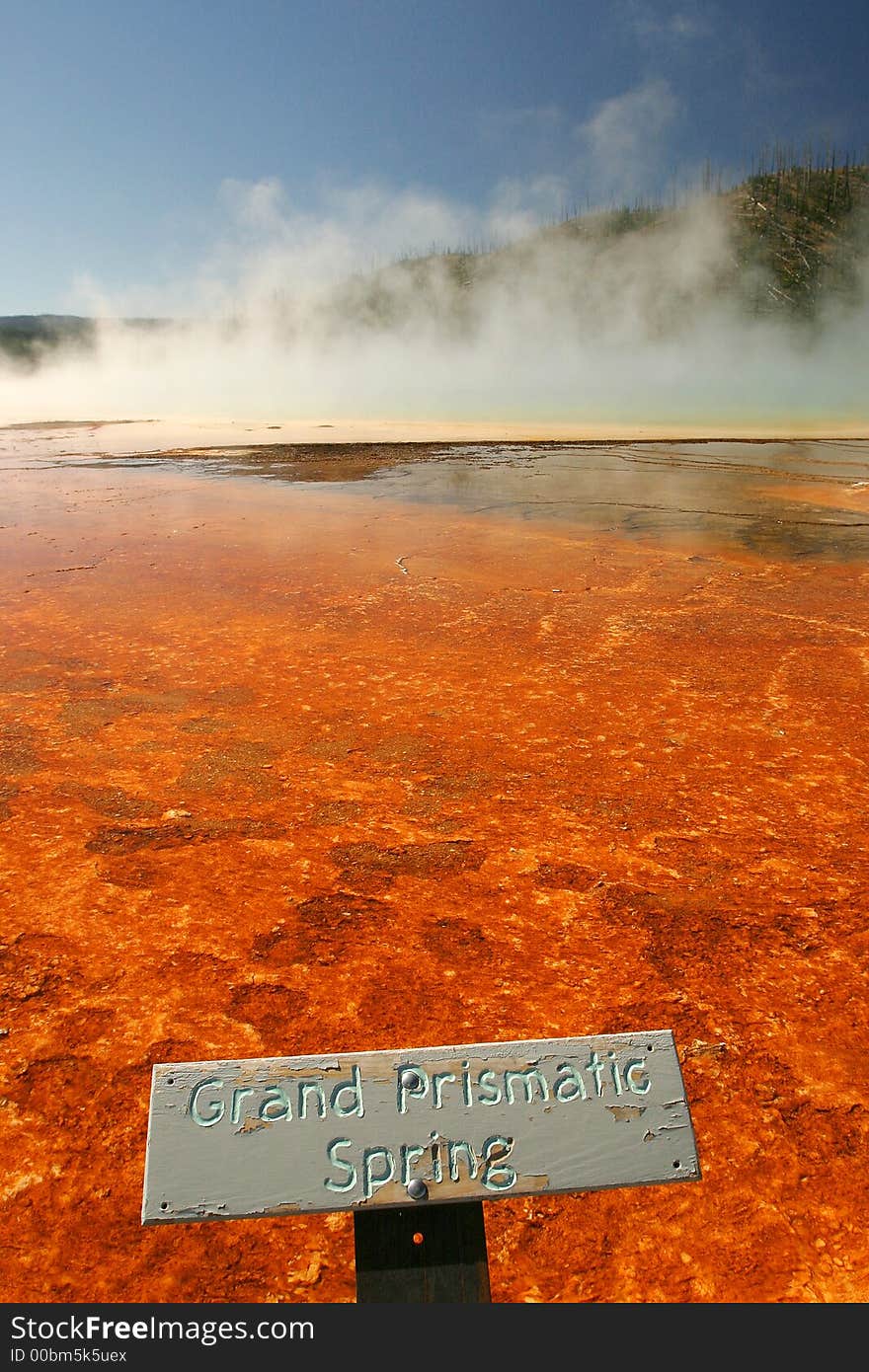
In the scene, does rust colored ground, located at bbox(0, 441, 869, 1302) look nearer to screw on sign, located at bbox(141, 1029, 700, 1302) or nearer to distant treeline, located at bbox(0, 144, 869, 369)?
screw on sign, located at bbox(141, 1029, 700, 1302)

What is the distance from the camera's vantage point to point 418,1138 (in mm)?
980

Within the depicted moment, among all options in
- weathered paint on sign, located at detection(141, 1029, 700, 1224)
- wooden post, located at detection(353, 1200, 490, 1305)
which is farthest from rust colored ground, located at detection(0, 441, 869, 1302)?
weathered paint on sign, located at detection(141, 1029, 700, 1224)

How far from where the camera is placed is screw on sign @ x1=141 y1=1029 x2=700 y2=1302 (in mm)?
939

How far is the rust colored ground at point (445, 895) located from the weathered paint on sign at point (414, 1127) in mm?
378

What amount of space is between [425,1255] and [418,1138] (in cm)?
16

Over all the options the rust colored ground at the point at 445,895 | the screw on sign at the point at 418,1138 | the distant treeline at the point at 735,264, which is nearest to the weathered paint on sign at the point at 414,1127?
the screw on sign at the point at 418,1138

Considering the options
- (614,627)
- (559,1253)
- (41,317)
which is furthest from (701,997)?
(41,317)

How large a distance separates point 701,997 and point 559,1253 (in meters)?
0.63

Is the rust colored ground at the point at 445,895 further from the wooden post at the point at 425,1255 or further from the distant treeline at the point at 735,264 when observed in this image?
the distant treeline at the point at 735,264

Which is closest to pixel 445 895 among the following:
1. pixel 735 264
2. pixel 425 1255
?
pixel 425 1255

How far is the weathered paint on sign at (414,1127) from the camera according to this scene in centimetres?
94

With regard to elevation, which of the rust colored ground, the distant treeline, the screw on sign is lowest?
the rust colored ground

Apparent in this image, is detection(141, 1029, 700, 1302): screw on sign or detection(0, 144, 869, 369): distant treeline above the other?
detection(0, 144, 869, 369): distant treeline

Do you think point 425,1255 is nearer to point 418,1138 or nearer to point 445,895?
point 418,1138
